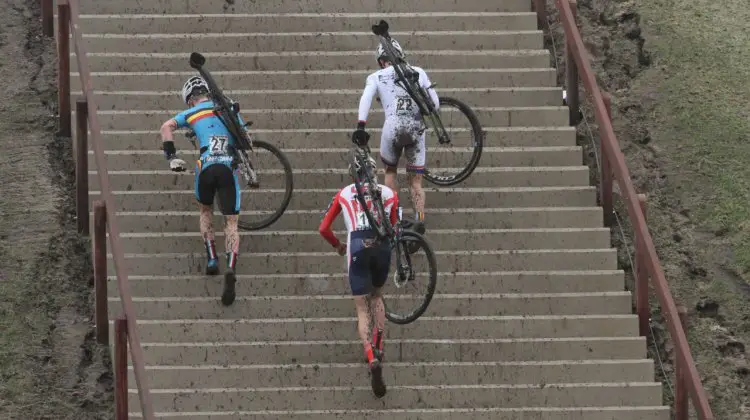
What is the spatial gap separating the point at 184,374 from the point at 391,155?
278cm

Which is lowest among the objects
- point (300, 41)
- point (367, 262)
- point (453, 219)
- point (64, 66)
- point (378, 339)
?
point (378, 339)

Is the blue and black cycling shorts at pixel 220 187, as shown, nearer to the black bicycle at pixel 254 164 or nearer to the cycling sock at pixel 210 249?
the black bicycle at pixel 254 164

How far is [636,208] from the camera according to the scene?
14977 mm

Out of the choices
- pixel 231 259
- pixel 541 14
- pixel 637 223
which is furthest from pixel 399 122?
pixel 541 14

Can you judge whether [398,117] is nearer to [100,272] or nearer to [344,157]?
[344,157]

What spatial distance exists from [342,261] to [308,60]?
2.80 meters

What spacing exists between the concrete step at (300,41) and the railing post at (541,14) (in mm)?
276

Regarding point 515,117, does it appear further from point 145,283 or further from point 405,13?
point 145,283

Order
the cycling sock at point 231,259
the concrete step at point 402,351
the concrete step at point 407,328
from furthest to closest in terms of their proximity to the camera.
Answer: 1. the cycling sock at point 231,259
2. the concrete step at point 407,328
3. the concrete step at point 402,351

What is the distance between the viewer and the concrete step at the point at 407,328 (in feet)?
48.2

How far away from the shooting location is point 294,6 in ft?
59.8

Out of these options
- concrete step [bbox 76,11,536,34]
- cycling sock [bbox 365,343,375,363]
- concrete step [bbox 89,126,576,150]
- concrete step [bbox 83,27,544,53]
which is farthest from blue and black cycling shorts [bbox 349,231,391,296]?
concrete step [bbox 76,11,536,34]

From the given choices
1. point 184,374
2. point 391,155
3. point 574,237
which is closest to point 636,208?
point 574,237

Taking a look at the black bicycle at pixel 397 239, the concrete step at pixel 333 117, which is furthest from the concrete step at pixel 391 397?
the concrete step at pixel 333 117
